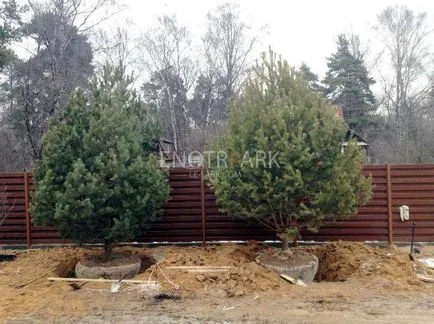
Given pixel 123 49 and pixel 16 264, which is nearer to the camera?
pixel 16 264

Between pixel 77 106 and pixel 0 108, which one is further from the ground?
pixel 0 108

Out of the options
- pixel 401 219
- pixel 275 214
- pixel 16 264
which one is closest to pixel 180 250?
pixel 275 214

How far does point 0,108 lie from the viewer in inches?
771

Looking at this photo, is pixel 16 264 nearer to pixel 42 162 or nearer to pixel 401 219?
pixel 42 162

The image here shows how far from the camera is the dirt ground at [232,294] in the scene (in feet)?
15.8

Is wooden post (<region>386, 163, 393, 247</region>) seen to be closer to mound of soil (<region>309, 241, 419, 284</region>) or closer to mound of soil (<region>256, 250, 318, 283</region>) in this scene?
mound of soil (<region>309, 241, 419, 284</region>)

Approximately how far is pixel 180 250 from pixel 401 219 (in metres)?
4.59

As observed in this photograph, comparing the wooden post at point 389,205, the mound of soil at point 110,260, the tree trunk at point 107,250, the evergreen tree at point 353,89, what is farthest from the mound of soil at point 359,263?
the evergreen tree at point 353,89

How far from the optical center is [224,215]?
8656mm

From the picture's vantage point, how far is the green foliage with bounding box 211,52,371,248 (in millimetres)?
6301

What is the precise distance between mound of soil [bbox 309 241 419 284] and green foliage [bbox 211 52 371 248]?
891 millimetres

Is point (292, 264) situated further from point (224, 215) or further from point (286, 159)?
point (224, 215)

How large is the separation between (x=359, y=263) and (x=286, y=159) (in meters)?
2.28

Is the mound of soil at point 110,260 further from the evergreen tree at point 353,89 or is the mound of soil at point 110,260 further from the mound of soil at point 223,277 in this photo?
the evergreen tree at point 353,89
